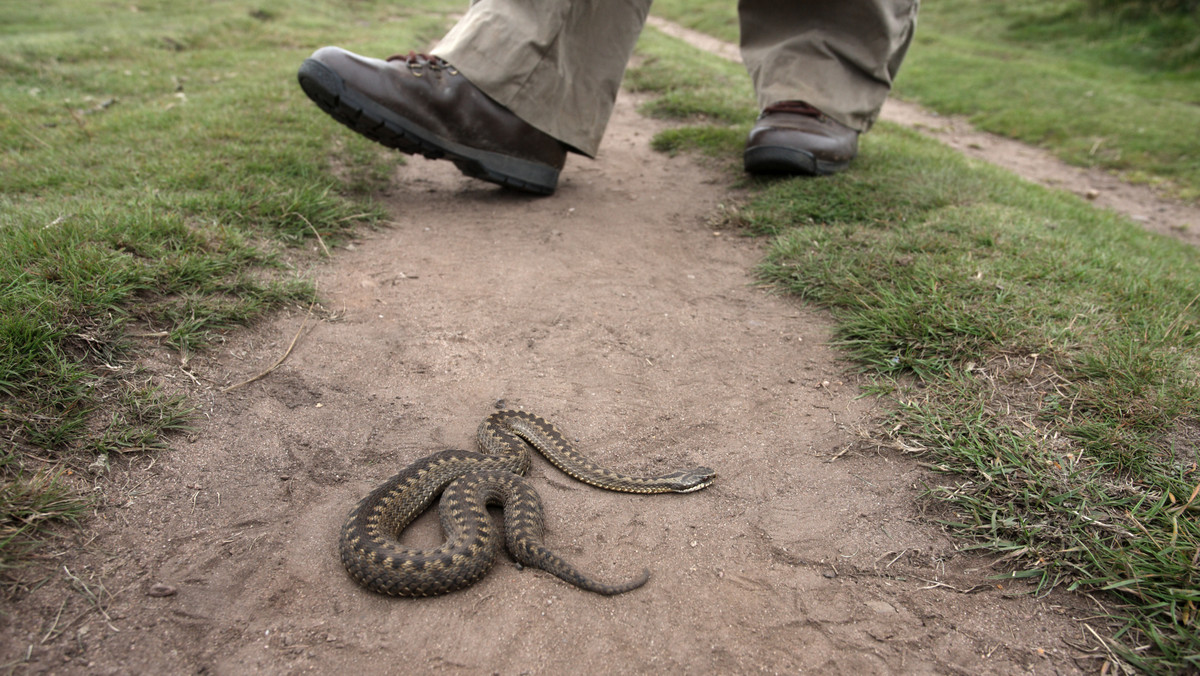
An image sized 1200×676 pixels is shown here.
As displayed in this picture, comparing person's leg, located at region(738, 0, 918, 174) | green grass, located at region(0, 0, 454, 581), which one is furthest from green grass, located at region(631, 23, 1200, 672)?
green grass, located at region(0, 0, 454, 581)

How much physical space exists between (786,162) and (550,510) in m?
4.38

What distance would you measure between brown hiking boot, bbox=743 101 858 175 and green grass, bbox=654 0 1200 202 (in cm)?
635

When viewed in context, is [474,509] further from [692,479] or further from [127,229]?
[127,229]

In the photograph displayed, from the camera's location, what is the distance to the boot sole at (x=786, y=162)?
606 cm

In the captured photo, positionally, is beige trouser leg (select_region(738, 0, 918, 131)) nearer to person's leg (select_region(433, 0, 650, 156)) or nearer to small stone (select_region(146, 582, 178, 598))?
person's leg (select_region(433, 0, 650, 156))

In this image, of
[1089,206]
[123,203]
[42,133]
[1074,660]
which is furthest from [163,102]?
[1089,206]

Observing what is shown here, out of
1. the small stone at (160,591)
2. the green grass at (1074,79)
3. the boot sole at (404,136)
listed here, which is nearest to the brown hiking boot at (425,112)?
the boot sole at (404,136)

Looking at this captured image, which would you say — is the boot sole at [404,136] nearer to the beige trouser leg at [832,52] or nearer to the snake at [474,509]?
the beige trouser leg at [832,52]

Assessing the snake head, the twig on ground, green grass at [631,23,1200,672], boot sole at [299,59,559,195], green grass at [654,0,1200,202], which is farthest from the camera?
green grass at [654,0,1200,202]

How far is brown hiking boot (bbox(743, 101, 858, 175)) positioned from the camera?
6.09 metres

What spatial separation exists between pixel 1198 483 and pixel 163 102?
10.1m

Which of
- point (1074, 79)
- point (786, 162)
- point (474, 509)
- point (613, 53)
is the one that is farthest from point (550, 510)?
point (1074, 79)

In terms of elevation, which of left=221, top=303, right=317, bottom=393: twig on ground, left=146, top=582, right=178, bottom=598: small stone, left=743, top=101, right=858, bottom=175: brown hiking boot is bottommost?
left=221, top=303, right=317, bottom=393: twig on ground

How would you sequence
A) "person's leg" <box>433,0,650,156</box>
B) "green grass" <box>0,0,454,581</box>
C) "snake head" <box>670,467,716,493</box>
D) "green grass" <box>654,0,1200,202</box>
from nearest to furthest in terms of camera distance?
"green grass" <box>0,0,454,581</box>
"snake head" <box>670,467,716,493</box>
"person's leg" <box>433,0,650,156</box>
"green grass" <box>654,0,1200,202</box>
